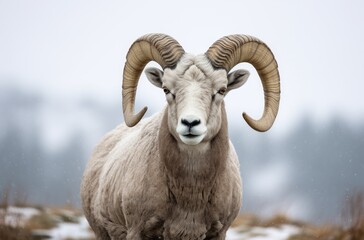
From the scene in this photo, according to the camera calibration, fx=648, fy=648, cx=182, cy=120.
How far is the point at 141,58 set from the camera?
9.26 metres

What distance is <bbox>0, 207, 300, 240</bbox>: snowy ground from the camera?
15241 millimetres

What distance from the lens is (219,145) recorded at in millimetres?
8523

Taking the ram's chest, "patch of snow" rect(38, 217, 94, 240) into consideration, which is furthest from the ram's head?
"patch of snow" rect(38, 217, 94, 240)

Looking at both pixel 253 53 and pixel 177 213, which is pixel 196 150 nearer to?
pixel 177 213

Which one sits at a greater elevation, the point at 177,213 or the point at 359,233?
the point at 177,213

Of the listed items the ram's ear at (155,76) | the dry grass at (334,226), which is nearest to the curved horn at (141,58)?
the ram's ear at (155,76)

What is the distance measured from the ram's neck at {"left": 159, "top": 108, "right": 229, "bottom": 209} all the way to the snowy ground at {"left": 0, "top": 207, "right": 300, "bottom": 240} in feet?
24.7

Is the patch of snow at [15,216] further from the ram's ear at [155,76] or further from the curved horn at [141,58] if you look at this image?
the ram's ear at [155,76]

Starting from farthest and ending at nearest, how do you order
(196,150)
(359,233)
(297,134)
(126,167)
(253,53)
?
1. (297,134)
2. (359,233)
3. (126,167)
4. (253,53)
5. (196,150)

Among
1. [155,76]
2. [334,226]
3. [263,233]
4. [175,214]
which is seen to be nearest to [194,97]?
[155,76]

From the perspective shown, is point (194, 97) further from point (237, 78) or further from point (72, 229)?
point (72, 229)

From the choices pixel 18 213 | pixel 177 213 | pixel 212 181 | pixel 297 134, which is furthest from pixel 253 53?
pixel 297 134

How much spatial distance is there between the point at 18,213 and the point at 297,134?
50.3 meters

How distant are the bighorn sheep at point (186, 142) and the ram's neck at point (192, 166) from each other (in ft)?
0.04
